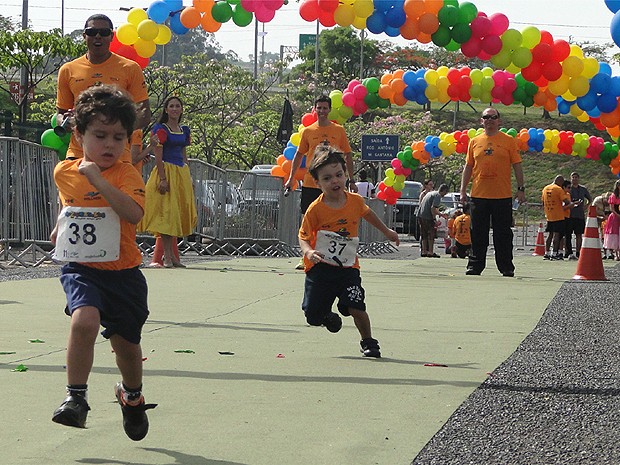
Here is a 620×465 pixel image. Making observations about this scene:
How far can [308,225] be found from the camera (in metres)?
7.14

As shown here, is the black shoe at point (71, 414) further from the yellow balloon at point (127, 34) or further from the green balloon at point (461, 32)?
the green balloon at point (461, 32)

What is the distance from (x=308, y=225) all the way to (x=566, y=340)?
1991 mm

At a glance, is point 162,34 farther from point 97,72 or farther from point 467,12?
point 97,72

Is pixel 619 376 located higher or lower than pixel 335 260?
lower

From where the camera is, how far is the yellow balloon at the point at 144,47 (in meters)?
16.3

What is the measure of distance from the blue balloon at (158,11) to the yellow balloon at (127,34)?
1.26 feet

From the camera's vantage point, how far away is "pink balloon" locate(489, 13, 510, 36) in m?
17.8

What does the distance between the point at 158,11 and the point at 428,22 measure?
3658 mm

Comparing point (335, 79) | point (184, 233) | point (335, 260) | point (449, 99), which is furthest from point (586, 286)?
point (335, 79)

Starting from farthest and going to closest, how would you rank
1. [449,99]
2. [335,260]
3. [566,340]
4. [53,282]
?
[449,99], [53,282], [566,340], [335,260]

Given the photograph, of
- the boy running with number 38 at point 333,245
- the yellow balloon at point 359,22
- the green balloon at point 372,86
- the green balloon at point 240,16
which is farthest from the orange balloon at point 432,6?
the boy running with number 38 at point 333,245

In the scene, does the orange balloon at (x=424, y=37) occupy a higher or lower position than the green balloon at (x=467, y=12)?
lower

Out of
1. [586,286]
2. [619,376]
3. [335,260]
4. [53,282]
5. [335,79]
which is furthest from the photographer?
[335,79]

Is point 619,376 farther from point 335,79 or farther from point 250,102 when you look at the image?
point 335,79
